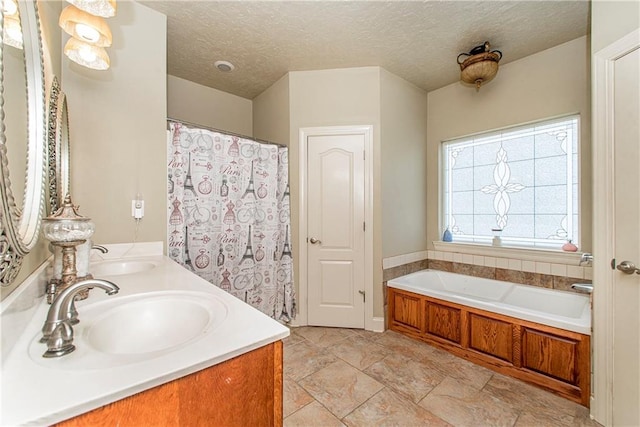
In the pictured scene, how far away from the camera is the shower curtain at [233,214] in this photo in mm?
2146

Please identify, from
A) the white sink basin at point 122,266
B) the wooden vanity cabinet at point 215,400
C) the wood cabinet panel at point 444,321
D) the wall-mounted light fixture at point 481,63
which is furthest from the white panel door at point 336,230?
the wooden vanity cabinet at point 215,400

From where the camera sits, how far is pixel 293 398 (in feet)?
5.55

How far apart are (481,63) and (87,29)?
2750 millimetres

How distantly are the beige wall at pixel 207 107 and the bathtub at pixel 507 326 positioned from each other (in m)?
2.71

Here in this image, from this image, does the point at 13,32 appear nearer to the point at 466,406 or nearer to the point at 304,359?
the point at 304,359

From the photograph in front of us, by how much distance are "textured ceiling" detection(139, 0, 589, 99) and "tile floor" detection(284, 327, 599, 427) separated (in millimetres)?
2692

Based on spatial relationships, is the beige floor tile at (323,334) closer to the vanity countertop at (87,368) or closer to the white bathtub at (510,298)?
the white bathtub at (510,298)

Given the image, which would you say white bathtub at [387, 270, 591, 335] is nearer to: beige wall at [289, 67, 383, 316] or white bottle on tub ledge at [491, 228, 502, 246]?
white bottle on tub ledge at [491, 228, 502, 246]

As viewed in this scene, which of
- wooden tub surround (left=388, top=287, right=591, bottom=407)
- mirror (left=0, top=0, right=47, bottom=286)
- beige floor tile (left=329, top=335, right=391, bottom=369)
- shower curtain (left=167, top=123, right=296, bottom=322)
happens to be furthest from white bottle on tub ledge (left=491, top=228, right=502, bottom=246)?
mirror (left=0, top=0, right=47, bottom=286)

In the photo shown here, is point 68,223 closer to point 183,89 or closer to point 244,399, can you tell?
point 244,399

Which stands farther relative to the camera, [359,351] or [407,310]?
[407,310]

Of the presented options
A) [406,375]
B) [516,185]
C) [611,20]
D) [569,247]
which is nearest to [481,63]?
[611,20]

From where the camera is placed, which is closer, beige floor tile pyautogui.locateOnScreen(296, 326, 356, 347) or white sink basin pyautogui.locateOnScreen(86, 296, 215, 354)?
white sink basin pyautogui.locateOnScreen(86, 296, 215, 354)

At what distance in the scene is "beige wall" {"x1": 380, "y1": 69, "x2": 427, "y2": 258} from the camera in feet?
9.07
